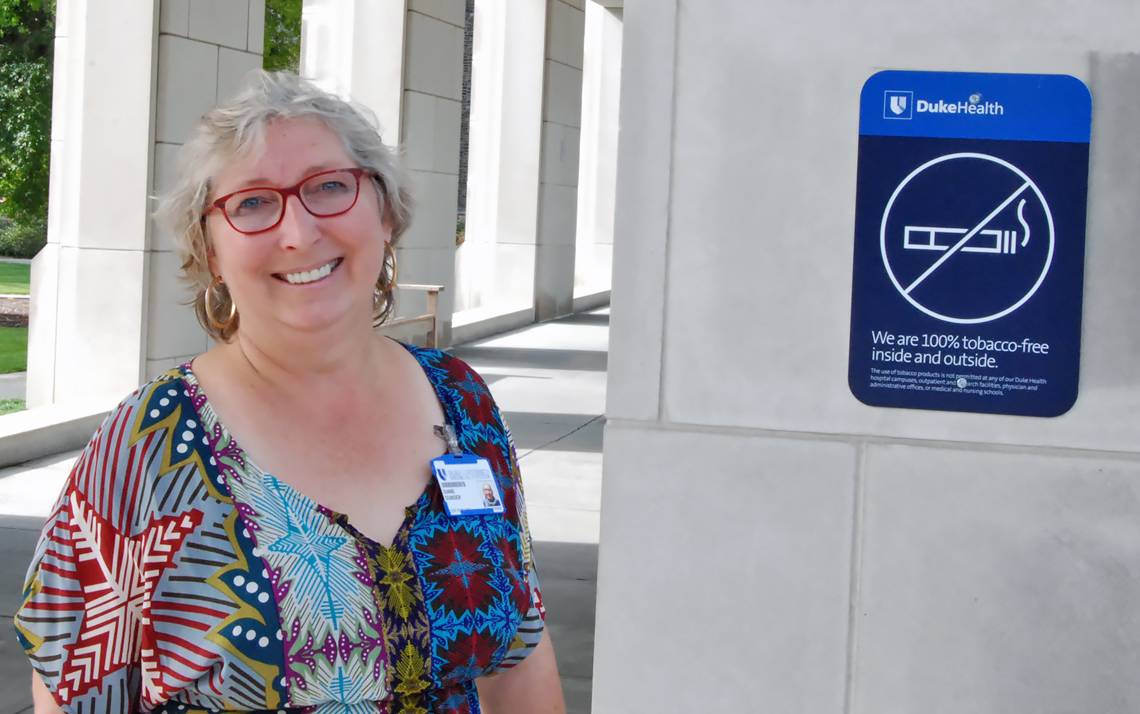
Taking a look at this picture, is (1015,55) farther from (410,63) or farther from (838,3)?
(410,63)

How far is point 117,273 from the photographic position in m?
10.4

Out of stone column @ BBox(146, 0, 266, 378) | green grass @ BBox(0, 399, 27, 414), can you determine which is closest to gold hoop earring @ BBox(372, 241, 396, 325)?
stone column @ BBox(146, 0, 266, 378)

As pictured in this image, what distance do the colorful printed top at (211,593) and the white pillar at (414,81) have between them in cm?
1262

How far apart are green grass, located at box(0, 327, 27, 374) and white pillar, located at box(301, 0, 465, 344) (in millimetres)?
4482

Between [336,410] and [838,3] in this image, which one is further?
[336,410]

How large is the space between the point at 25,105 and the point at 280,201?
31557 mm

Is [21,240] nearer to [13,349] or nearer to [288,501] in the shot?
[13,349]

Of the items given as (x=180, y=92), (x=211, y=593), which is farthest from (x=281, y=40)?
(x=211, y=593)

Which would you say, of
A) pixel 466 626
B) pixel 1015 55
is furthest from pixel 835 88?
pixel 466 626

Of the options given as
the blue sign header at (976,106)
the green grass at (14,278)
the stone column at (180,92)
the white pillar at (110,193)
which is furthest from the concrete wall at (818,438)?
the green grass at (14,278)

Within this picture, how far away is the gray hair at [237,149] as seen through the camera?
2396mm

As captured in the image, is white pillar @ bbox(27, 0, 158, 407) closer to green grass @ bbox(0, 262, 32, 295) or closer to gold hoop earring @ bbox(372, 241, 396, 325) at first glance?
gold hoop earring @ bbox(372, 241, 396, 325)

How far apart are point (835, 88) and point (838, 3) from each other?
12cm

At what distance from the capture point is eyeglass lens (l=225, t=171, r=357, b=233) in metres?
2.39
